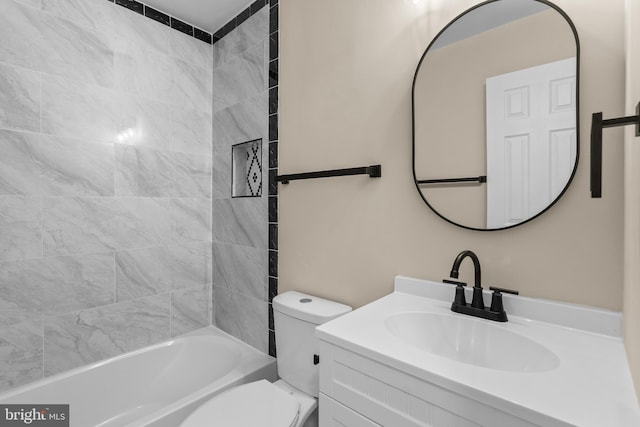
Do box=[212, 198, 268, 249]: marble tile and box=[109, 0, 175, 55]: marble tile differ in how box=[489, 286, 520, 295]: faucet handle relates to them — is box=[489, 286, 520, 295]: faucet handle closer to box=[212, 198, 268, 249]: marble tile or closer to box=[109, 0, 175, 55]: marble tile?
box=[212, 198, 268, 249]: marble tile

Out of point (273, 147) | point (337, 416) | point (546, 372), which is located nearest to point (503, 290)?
point (546, 372)

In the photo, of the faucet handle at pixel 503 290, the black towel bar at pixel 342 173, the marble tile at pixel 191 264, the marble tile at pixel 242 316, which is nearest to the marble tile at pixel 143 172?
the marble tile at pixel 191 264

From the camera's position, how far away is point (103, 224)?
1.77 meters

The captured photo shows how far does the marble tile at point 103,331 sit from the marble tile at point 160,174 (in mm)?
685

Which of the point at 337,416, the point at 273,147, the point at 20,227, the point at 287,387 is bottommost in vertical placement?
the point at 287,387

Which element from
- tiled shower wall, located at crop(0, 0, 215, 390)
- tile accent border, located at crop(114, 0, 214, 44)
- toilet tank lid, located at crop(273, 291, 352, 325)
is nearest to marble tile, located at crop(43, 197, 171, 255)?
tiled shower wall, located at crop(0, 0, 215, 390)

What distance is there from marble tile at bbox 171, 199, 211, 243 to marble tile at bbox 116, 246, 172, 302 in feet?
0.48

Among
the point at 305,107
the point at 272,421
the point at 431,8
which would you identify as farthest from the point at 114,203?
the point at 431,8

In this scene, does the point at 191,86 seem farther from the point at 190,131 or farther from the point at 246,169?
the point at 246,169

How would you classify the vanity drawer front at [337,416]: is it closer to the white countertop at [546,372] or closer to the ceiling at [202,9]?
the white countertop at [546,372]

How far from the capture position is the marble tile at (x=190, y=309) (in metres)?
2.08

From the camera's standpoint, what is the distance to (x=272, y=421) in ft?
3.72

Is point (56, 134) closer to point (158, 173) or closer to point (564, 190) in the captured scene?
point (158, 173)

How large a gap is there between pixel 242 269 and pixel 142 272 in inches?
23.8
